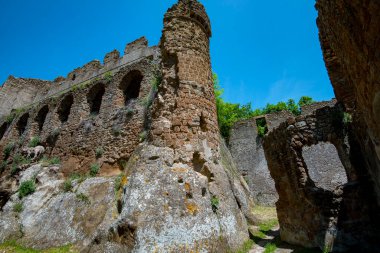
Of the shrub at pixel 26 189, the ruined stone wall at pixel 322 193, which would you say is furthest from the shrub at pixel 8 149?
the ruined stone wall at pixel 322 193

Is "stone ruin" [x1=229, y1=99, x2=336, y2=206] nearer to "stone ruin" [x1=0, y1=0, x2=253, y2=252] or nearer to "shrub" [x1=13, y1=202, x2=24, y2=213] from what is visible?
"stone ruin" [x1=0, y1=0, x2=253, y2=252]

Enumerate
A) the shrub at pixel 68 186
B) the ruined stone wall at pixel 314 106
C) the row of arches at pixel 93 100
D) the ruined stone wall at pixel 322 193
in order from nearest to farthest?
the ruined stone wall at pixel 322 193
the shrub at pixel 68 186
the row of arches at pixel 93 100
the ruined stone wall at pixel 314 106

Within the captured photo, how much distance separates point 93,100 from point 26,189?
5.58 metres

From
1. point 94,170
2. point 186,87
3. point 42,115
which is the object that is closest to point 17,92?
point 42,115

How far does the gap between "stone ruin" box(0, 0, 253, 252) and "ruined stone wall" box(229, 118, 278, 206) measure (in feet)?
27.1

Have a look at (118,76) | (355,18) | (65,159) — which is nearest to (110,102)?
(118,76)

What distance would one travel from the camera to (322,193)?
19.4ft

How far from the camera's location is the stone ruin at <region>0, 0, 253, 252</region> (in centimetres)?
478

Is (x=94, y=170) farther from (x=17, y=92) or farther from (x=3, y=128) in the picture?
(x=17, y=92)

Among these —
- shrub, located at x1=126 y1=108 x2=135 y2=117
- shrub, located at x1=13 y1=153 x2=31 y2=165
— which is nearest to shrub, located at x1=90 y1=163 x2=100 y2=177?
shrub, located at x1=126 y1=108 x2=135 y2=117

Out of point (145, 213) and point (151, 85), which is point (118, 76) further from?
point (145, 213)

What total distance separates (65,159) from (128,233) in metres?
8.14

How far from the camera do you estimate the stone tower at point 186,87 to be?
621cm

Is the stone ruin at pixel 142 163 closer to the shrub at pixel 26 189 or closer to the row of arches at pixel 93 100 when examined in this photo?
the row of arches at pixel 93 100
